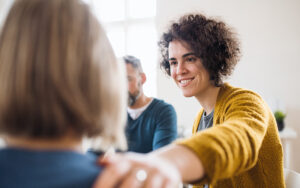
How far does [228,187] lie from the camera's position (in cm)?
98

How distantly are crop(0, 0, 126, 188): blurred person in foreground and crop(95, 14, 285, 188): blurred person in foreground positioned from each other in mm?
68

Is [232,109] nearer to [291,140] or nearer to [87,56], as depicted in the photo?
[87,56]

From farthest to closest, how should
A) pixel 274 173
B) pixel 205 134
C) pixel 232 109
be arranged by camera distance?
1. pixel 274 173
2. pixel 232 109
3. pixel 205 134

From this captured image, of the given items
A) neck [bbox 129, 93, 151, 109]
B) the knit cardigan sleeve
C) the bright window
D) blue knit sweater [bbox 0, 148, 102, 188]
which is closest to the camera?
blue knit sweater [bbox 0, 148, 102, 188]

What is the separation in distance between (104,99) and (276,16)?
3.45m

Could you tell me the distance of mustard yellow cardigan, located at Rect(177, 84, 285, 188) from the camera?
0.52 m

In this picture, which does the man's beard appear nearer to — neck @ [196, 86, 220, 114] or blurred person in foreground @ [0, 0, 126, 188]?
neck @ [196, 86, 220, 114]

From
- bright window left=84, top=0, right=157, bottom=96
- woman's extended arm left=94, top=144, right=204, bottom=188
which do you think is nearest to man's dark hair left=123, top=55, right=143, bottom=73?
woman's extended arm left=94, top=144, right=204, bottom=188

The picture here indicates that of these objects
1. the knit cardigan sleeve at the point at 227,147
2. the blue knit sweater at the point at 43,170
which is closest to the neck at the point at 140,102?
the knit cardigan sleeve at the point at 227,147

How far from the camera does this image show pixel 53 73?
0.38 meters

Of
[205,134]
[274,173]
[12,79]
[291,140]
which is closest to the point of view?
[12,79]

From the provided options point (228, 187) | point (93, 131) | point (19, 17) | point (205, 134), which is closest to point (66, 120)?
point (93, 131)

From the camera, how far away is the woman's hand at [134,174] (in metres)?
0.38

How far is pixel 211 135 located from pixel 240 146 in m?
0.07
